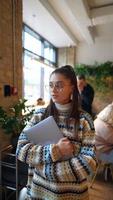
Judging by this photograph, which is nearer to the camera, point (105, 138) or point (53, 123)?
point (53, 123)

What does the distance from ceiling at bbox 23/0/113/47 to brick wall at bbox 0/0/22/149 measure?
731mm

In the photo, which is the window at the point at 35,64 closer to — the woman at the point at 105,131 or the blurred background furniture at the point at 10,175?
the woman at the point at 105,131

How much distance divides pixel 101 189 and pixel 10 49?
2.25 m

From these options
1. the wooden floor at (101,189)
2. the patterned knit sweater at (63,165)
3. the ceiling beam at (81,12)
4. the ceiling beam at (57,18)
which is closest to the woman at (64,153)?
the patterned knit sweater at (63,165)

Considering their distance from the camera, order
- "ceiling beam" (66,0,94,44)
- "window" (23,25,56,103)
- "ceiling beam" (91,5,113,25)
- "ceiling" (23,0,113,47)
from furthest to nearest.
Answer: "window" (23,25,56,103), "ceiling beam" (91,5,113,25), "ceiling" (23,0,113,47), "ceiling beam" (66,0,94,44)

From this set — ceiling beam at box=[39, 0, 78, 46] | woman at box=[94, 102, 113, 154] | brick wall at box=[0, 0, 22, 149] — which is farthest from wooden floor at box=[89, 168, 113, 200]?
ceiling beam at box=[39, 0, 78, 46]

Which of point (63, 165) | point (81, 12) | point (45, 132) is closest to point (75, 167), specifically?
point (63, 165)

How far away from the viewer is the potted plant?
2301 mm

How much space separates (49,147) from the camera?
3.28 feet

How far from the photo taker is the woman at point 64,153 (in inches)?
38.5

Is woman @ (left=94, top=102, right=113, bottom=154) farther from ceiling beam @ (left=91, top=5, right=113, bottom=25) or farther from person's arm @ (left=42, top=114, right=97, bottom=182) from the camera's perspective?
ceiling beam @ (left=91, top=5, right=113, bottom=25)

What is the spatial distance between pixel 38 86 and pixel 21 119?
314 cm

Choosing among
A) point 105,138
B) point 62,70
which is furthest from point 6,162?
point 62,70

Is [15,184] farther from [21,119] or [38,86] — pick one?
[38,86]
